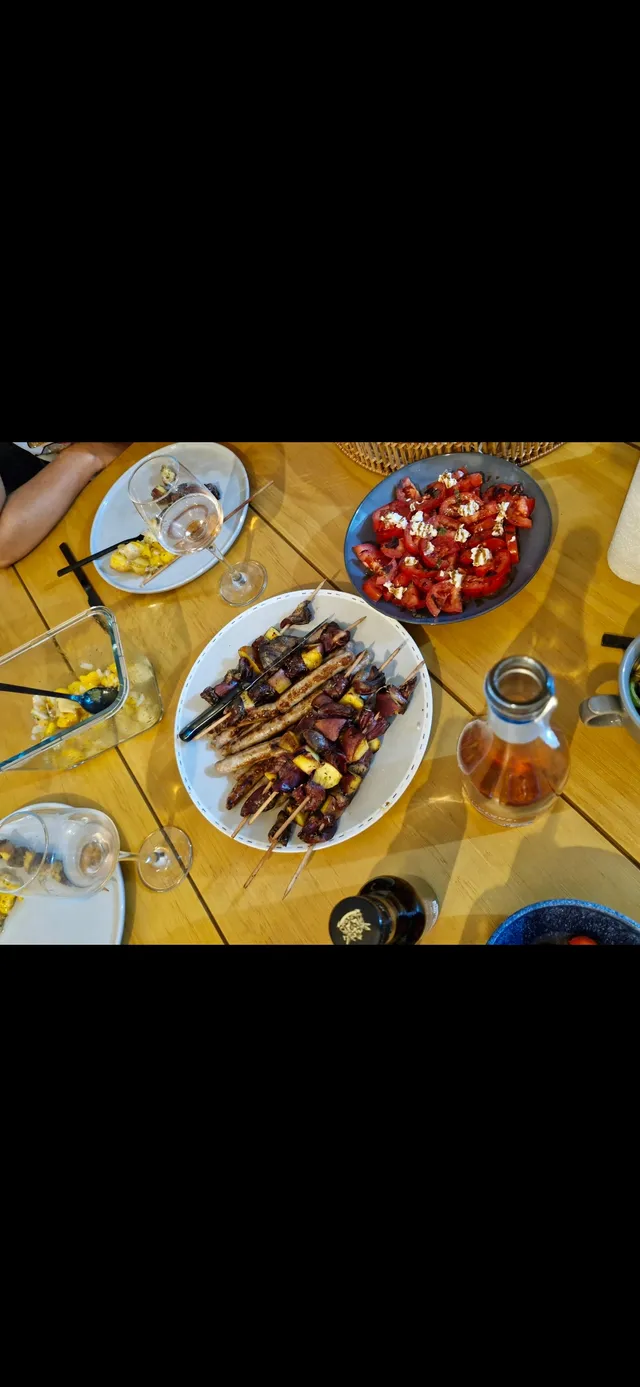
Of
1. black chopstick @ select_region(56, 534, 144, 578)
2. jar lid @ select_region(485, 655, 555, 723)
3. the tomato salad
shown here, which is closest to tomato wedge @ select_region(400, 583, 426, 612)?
the tomato salad

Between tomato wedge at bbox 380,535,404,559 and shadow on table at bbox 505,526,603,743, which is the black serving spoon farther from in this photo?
shadow on table at bbox 505,526,603,743

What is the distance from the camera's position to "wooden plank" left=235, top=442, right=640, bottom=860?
130 centimetres

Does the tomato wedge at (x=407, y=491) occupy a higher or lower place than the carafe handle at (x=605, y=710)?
higher

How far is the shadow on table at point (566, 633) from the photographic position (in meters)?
1.37

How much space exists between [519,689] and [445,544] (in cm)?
61

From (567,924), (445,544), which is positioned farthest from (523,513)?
(567,924)

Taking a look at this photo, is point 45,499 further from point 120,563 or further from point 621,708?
point 621,708

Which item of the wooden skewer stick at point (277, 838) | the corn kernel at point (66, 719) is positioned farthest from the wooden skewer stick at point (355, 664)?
the corn kernel at point (66, 719)

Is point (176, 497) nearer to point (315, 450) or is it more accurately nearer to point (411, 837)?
point (315, 450)

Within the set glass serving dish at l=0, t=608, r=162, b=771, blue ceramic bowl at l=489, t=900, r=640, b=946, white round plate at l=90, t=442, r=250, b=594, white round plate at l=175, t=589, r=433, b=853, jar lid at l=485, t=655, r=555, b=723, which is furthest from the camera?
white round plate at l=90, t=442, r=250, b=594

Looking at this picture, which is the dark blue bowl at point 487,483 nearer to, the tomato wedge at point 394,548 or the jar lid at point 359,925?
the tomato wedge at point 394,548

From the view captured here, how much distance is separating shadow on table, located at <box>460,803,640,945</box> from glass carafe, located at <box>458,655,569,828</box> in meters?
0.05

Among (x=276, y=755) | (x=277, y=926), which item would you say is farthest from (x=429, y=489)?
(x=277, y=926)

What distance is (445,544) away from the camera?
4.85ft
